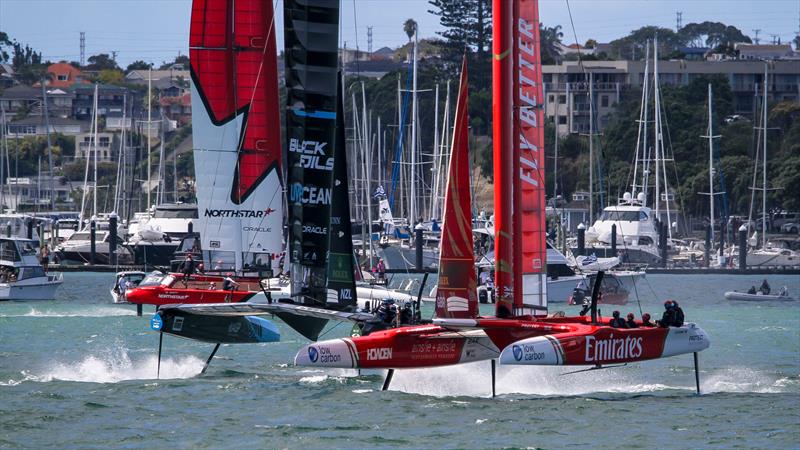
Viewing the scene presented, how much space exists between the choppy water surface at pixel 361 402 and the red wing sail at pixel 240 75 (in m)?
4.17

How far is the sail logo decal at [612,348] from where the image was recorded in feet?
67.6

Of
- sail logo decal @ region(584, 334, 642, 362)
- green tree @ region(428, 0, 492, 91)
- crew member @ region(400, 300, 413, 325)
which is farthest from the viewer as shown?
green tree @ region(428, 0, 492, 91)

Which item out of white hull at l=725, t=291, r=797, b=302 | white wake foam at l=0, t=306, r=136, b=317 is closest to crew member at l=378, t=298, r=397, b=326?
white wake foam at l=0, t=306, r=136, b=317

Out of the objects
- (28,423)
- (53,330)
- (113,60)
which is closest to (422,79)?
(53,330)

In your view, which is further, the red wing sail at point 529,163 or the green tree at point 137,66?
the green tree at point 137,66

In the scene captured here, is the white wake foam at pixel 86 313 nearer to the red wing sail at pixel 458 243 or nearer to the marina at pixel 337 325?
the marina at pixel 337 325

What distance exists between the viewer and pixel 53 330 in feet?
114

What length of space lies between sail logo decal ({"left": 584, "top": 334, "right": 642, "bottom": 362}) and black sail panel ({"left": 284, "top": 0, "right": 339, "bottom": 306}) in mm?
4658

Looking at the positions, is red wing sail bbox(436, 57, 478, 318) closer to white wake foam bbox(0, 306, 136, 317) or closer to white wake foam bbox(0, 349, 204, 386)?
white wake foam bbox(0, 349, 204, 386)

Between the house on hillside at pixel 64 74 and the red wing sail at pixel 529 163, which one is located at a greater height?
the house on hillside at pixel 64 74

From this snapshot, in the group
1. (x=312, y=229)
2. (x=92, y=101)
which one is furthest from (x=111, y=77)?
(x=312, y=229)

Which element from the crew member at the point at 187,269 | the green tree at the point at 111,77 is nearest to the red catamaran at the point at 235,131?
the crew member at the point at 187,269

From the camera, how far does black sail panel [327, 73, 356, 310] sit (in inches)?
930

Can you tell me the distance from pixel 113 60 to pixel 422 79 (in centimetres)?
10288
